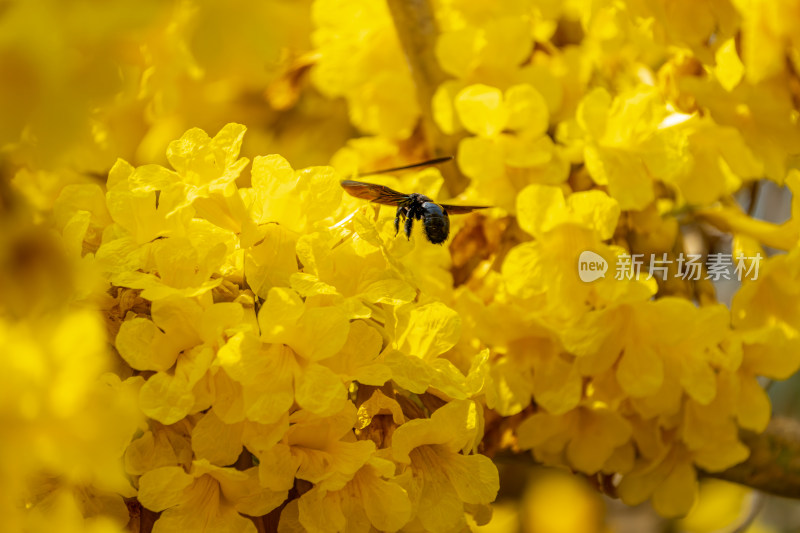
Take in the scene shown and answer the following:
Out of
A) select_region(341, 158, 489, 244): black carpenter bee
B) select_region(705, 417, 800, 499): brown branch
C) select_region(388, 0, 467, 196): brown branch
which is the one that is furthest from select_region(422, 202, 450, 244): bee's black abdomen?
select_region(705, 417, 800, 499): brown branch

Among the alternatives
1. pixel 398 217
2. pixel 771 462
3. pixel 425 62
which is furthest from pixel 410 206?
pixel 771 462

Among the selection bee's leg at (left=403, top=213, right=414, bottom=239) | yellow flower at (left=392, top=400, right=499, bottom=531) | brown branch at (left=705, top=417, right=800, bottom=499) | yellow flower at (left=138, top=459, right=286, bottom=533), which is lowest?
brown branch at (left=705, top=417, right=800, bottom=499)

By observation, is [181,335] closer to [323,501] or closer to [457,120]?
[323,501]

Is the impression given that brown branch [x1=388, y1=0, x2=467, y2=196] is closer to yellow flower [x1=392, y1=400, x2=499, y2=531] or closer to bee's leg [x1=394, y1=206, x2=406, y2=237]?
bee's leg [x1=394, y1=206, x2=406, y2=237]

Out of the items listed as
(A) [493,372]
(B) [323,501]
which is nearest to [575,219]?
(A) [493,372]

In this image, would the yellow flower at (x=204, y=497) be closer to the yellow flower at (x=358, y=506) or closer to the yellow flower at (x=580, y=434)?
the yellow flower at (x=358, y=506)

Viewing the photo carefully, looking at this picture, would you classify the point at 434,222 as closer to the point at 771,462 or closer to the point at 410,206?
the point at 410,206
